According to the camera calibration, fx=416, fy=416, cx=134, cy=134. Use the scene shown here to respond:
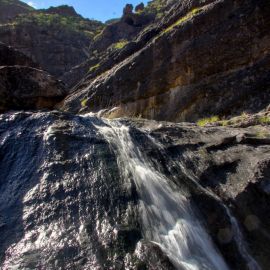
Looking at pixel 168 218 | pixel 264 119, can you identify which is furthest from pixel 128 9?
pixel 168 218

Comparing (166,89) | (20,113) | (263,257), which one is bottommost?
(263,257)

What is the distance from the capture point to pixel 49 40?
152 ft

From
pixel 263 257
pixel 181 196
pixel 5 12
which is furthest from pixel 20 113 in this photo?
pixel 5 12

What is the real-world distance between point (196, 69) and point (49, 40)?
33.0 metres

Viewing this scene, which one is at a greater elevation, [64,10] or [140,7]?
[140,7]

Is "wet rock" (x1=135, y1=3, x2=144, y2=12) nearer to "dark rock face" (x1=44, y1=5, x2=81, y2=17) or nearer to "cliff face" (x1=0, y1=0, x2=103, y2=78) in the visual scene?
"cliff face" (x1=0, y1=0, x2=103, y2=78)

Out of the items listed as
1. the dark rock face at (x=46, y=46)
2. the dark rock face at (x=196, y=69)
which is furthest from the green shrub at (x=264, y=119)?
the dark rock face at (x=46, y=46)

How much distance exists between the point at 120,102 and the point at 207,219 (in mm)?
12464

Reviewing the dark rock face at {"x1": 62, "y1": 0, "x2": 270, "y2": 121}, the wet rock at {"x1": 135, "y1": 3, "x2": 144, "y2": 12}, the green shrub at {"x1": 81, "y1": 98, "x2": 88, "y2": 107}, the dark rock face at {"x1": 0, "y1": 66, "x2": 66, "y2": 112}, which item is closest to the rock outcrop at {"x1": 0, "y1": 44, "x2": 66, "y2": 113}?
the dark rock face at {"x1": 0, "y1": 66, "x2": 66, "y2": 112}

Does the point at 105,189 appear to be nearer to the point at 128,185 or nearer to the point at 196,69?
the point at 128,185

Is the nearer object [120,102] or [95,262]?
[95,262]

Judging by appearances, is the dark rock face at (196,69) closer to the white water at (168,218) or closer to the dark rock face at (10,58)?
the dark rock face at (10,58)

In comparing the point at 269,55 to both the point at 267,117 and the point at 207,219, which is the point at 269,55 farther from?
the point at 207,219

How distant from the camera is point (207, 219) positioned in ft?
23.3
